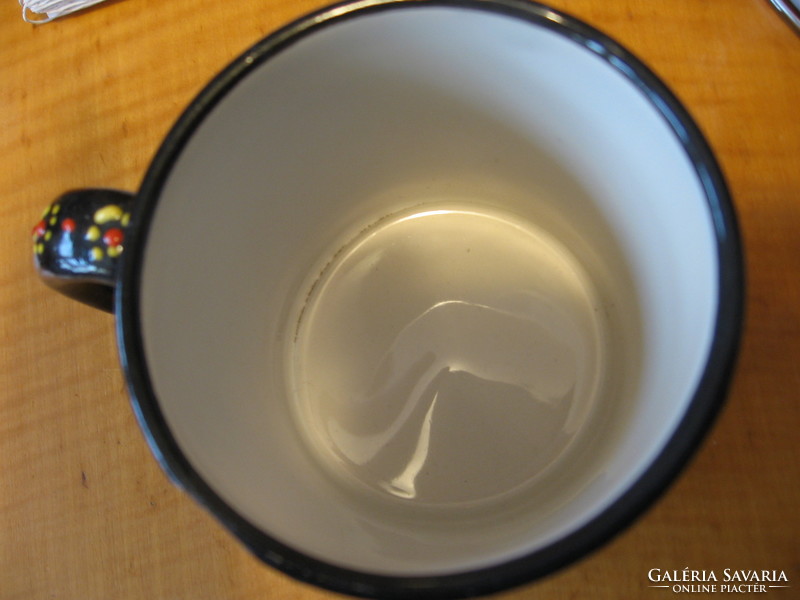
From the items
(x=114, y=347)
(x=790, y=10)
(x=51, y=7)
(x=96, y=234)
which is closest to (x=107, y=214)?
(x=96, y=234)

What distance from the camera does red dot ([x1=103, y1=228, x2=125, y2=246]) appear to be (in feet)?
0.92

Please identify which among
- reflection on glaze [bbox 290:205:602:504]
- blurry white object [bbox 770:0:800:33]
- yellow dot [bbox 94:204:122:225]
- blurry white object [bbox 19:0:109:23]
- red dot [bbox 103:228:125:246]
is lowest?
reflection on glaze [bbox 290:205:602:504]

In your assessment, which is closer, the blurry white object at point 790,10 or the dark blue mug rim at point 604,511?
the dark blue mug rim at point 604,511

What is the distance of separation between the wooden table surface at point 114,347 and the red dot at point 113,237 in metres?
0.17

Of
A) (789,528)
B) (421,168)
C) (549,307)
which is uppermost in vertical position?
(421,168)

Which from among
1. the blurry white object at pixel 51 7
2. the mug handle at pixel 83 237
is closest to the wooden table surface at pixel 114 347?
the blurry white object at pixel 51 7

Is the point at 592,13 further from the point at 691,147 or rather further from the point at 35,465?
the point at 35,465

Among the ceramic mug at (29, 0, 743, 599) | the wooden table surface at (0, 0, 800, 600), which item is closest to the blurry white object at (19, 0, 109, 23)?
the wooden table surface at (0, 0, 800, 600)

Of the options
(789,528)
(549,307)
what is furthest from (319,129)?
(789,528)

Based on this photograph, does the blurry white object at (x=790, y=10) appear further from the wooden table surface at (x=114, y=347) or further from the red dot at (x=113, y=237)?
the red dot at (x=113, y=237)

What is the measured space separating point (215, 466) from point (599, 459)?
0.58ft

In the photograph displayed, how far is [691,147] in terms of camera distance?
253mm

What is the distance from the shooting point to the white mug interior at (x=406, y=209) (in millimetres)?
267

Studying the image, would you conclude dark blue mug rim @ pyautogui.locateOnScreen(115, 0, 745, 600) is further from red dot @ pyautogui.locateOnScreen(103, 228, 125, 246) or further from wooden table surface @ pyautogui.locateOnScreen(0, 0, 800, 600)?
wooden table surface @ pyautogui.locateOnScreen(0, 0, 800, 600)
